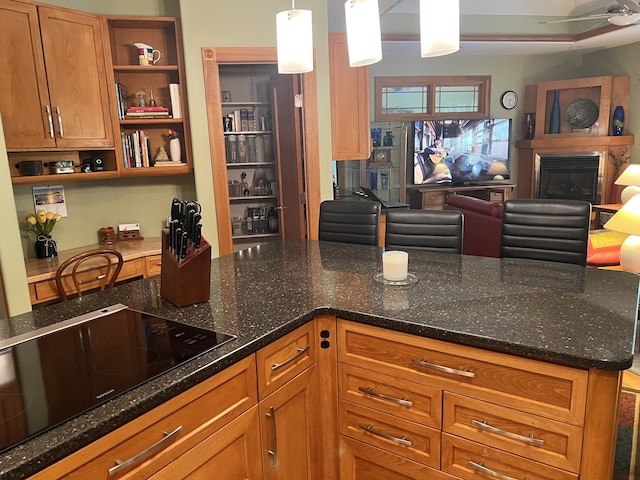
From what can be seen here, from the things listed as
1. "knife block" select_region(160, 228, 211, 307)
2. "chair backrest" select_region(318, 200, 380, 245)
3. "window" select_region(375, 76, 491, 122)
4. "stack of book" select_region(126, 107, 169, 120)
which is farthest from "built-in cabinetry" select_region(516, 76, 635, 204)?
"knife block" select_region(160, 228, 211, 307)

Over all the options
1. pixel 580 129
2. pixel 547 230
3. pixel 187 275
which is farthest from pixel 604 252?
pixel 580 129

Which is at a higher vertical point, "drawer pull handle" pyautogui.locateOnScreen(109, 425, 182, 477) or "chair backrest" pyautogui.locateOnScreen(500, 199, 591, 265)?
"chair backrest" pyautogui.locateOnScreen(500, 199, 591, 265)

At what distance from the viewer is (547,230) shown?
242 centimetres

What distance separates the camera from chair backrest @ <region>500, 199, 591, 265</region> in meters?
2.35

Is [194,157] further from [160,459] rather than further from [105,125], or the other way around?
[160,459]

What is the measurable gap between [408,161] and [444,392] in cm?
594

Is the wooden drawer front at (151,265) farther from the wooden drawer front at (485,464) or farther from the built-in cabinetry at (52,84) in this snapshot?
the wooden drawer front at (485,464)

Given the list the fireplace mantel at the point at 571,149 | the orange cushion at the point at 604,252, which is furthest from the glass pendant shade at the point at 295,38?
the fireplace mantel at the point at 571,149

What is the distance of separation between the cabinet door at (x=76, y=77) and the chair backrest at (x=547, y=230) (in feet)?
9.03

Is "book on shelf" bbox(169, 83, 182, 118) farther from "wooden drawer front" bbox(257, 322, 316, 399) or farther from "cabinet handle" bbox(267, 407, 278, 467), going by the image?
"cabinet handle" bbox(267, 407, 278, 467)

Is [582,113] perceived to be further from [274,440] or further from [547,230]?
[274,440]

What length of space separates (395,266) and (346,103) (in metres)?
2.28

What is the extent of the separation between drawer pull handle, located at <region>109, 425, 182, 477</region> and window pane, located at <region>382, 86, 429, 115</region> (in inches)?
260

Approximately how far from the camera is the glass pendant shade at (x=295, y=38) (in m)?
1.73
